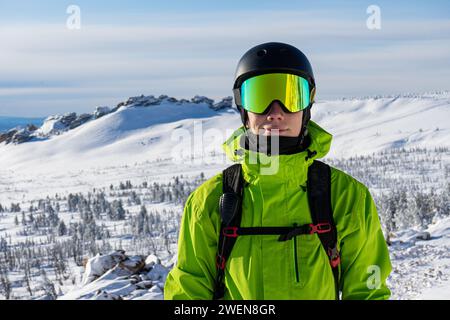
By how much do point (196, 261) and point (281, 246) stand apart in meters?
0.52

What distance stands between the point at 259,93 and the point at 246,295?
1234 millimetres

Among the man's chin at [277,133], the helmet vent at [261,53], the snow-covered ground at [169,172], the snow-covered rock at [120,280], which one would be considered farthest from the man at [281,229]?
the snow-covered ground at [169,172]

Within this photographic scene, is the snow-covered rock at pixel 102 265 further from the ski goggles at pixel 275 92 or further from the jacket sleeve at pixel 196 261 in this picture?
the ski goggles at pixel 275 92

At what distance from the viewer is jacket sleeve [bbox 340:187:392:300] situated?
260 centimetres

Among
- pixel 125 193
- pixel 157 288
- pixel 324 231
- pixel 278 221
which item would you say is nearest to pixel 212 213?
pixel 278 221

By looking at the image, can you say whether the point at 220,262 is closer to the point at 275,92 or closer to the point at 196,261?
the point at 196,261

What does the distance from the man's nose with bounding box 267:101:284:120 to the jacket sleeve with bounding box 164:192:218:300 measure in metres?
0.72

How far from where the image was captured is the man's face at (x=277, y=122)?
109 inches

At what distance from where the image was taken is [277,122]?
2.79 metres

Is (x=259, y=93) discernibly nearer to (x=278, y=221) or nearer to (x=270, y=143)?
(x=270, y=143)

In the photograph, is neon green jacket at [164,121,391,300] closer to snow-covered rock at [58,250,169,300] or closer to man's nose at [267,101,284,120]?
man's nose at [267,101,284,120]

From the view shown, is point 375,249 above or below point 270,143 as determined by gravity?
below
